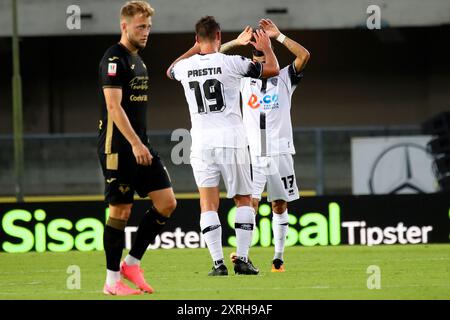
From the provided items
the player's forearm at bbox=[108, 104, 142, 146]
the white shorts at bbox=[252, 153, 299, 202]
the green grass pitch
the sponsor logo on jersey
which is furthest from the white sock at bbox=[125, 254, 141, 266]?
the sponsor logo on jersey

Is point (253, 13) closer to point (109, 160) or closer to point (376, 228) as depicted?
point (376, 228)

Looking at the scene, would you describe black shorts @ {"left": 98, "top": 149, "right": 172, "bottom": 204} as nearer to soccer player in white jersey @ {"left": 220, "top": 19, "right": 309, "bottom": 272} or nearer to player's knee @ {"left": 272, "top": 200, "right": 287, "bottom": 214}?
soccer player in white jersey @ {"left": 220, "top": 19, "right": 309, "bottom": 272}

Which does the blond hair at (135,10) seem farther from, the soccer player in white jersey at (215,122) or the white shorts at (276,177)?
the white shorts at (276,177)

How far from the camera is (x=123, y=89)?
30.7ft

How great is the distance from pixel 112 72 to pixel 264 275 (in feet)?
10.2

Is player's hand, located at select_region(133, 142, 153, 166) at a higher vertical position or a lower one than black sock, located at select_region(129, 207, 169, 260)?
higher

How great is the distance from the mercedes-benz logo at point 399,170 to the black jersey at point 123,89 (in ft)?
38.6

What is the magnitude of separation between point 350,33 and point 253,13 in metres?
4.39

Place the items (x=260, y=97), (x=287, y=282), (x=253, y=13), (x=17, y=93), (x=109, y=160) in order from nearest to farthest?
(x=109, y=160) → (x=287, y=282) → (x=260, y=97) → (x=17, y=93) → (x=253, y=13)

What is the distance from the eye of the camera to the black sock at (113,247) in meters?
9.32

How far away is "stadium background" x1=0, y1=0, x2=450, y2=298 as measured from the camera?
17.2 m

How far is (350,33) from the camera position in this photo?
2875 cm

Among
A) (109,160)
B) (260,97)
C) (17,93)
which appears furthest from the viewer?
(17,93)
